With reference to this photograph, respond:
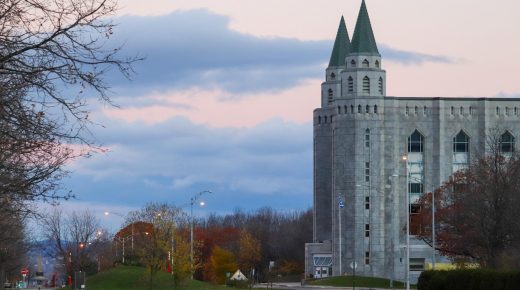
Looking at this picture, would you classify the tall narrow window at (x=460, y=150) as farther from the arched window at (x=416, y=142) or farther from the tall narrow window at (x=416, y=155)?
the arched window at (x=416, y=142)

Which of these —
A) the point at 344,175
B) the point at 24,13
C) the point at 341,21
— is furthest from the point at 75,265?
the point at 24,13

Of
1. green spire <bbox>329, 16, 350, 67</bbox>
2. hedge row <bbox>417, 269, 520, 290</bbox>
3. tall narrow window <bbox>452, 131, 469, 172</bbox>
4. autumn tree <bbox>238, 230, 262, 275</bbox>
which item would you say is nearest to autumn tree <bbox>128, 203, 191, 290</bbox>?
hedge row <bbox>417, 269, 520, 290</bbox>

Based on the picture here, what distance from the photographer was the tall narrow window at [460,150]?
14775 centimetres

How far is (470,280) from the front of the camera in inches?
1532

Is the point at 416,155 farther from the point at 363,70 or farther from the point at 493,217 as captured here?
the point at 493,217

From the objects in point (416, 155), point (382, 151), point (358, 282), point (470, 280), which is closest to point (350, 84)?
point (382, 151)

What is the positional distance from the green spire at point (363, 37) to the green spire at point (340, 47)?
59.8 feet

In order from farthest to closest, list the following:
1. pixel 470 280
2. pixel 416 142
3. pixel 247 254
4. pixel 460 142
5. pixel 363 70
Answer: pixel 247 254 → pixel 460 142 → pixel 416 142 → pixel 363 70 → pixel 470 280

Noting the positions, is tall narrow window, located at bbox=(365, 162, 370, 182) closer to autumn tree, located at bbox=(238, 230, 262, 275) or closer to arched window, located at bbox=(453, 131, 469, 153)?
arched window, located at bbox=(453, 131, 469, 153)

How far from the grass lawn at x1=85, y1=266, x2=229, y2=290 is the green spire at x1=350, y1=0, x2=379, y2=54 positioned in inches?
2530

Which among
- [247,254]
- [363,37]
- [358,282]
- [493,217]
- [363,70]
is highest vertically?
[363,37]

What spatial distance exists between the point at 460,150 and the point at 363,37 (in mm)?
19306

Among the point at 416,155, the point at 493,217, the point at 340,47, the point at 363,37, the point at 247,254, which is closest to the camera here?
the point at 493,217

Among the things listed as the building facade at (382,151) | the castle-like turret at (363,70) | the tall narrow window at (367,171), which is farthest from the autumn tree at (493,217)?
the castle-like turret at (363,70)
